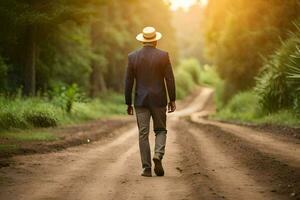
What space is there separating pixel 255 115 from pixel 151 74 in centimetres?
1636

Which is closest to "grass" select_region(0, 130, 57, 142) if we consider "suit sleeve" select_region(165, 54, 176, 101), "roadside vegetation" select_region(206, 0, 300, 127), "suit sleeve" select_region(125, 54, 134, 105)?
"suit sleeve" select_region(125, 54, 134, 105)

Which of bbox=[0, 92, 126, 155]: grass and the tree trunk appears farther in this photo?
the tree trunk

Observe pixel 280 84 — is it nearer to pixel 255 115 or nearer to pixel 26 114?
pixel 255 115

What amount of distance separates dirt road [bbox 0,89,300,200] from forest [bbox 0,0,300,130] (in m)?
5.44

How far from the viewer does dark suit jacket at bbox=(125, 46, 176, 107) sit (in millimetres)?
9328

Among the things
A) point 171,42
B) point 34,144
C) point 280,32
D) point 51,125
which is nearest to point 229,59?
point 280,32

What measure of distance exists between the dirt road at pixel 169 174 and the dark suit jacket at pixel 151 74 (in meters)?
1.22

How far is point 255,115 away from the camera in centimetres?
2506

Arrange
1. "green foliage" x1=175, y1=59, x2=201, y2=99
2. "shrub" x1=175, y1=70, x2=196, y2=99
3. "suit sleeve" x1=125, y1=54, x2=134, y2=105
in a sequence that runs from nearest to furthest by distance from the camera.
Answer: "suit sleeve" x1=125, y1=54, x2=134, y2=105, "shrub" x1=175, y1=70, x2=196, y2=99, "green foliage" x1=175, y1=59, x2=201, y2=99

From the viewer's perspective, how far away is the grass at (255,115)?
20.4 m

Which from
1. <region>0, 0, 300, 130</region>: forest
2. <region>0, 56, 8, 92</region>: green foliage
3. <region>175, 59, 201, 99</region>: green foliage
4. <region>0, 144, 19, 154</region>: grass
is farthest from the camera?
<region>175, 59, 201, 99</region>: green foliage

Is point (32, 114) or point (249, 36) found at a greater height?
point (249, 36)

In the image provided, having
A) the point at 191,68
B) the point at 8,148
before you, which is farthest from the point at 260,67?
the point at 191,68

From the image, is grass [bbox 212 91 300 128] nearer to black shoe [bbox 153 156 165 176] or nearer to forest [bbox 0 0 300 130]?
forest [bbox 0 0 300 130]
